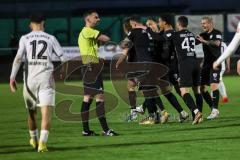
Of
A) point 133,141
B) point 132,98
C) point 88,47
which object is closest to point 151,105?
point 132,98

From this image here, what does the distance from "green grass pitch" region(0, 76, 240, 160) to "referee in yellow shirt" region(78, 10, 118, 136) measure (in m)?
0.38

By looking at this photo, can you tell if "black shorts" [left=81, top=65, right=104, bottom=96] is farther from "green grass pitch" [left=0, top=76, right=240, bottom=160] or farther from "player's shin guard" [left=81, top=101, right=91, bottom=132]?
"green grass pitch" [left=0, top=76, right=240, bottom=160]

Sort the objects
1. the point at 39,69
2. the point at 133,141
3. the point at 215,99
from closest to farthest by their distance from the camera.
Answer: the point at 39,69 < the point at 133,141 < the point at 215,99

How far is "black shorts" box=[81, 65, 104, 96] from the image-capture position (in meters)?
13.6

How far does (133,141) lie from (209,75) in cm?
549

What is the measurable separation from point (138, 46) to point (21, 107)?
646 cm

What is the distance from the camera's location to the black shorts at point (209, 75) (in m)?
17.7

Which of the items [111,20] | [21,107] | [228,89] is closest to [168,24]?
[21,107]

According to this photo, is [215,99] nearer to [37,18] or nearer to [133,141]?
[133,141]

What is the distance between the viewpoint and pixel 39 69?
37.5 ft

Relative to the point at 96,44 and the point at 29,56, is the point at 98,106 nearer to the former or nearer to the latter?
the point at 96,44

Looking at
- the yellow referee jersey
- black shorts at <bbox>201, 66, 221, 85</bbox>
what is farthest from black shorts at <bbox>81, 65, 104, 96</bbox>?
black shorts at <bbox>201, 66, 221, 85</bbox>

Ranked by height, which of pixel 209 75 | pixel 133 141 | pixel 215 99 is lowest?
pixel 133 141

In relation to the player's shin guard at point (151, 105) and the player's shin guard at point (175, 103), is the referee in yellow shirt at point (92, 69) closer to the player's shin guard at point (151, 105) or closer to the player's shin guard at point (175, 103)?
the player's shin guard at point (151, 105)
